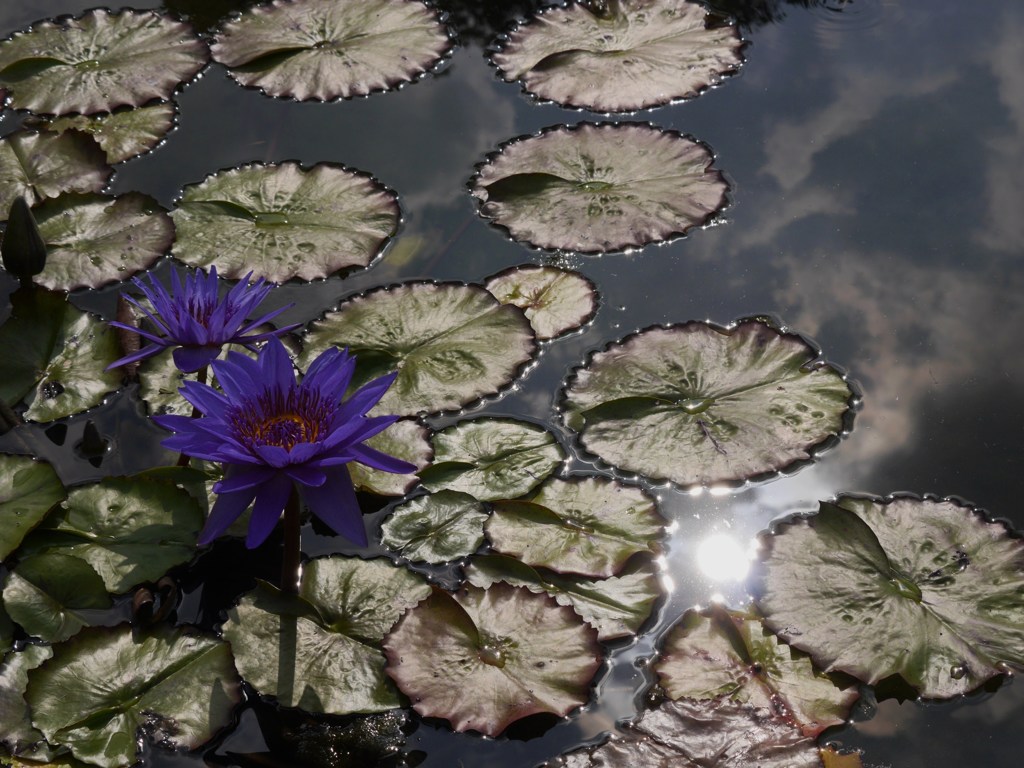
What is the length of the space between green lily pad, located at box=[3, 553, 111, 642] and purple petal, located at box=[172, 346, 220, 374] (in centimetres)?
54

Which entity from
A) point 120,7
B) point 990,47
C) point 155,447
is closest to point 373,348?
point 155,447

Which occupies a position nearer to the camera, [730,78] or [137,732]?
[137,732]

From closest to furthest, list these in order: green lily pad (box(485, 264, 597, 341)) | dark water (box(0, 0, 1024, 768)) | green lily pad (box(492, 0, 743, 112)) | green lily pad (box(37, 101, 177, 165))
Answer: dark water (box(0, 0, 1024, 768)), green lily pad (box(485, 264, 597, 341)), green lily pad (box(37, 101, 177, 165)), green lily pad (box(492, 0, 743, 112))

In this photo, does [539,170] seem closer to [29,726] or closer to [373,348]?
[373,348]

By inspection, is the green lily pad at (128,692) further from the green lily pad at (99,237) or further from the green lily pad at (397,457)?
the green lily pad at (99,237)

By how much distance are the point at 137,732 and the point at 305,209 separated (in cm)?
201

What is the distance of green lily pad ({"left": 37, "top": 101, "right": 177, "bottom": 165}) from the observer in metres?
4.11

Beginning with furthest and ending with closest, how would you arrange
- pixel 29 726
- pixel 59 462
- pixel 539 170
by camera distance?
pixel 539 170 → pixel 59 462 → pixel 29 726

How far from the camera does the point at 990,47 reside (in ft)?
14.9

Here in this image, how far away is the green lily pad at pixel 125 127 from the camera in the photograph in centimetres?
411

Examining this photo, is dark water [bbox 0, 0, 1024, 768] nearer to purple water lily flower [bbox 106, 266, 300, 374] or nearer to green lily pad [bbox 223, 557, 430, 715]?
green lily pad [bbox 223, 557, 430, 715]

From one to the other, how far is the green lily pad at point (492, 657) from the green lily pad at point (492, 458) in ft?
1.26

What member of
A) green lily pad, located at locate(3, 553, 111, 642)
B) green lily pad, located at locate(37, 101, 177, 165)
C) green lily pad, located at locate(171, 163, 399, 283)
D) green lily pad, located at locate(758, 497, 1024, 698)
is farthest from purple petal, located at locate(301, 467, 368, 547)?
green lily pad, located at locate(37, 101, 177, 165)

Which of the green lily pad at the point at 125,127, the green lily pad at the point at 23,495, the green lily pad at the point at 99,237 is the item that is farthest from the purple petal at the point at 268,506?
the green lily pad at the point at 125,127
